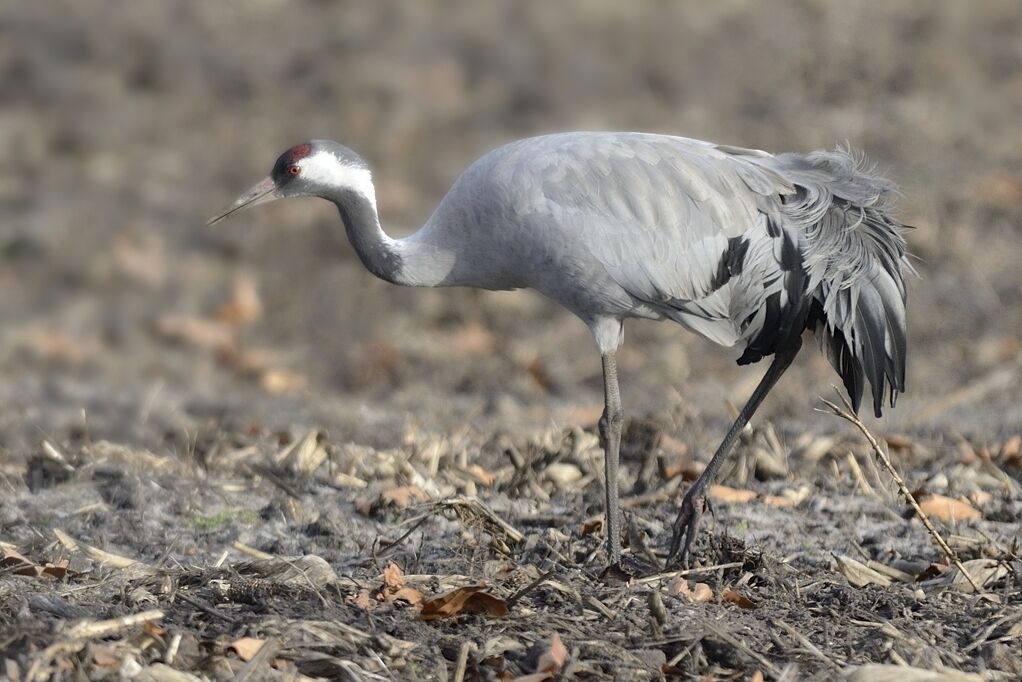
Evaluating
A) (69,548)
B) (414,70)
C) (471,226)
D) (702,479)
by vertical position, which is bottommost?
(69,548)

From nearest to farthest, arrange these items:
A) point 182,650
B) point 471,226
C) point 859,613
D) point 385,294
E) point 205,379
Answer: point 182,650, point 859,613, point 471,226, point 205,379, point 385,294

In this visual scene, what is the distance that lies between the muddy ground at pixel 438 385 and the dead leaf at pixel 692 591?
1 centimetres

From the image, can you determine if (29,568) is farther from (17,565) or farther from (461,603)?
(461,603)

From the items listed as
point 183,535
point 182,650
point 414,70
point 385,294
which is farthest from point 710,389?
point 414,70

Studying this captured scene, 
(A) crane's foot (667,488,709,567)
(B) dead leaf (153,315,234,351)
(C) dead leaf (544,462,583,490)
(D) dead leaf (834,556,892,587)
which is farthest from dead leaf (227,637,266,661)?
(B) dead leaf (153,315,234,351)

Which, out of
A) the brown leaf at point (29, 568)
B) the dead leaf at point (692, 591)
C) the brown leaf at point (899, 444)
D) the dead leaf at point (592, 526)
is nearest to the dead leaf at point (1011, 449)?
the brown leaf at point (899, 444)

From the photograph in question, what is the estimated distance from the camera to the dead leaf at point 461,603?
3668 mm

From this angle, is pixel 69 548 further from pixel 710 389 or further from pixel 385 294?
pixel 385 294

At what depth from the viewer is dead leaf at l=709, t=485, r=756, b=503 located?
5109mm

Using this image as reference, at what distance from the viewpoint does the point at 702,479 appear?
468 cm

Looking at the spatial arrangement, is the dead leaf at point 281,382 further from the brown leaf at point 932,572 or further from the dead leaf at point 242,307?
the brown leaf at point 932,572

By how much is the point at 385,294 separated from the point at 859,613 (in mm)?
5929

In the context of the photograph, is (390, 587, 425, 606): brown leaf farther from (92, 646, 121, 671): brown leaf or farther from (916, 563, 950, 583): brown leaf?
(916, 563, 950, 583): brown leaf

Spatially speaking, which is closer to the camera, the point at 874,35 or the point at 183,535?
the point at 183,535
